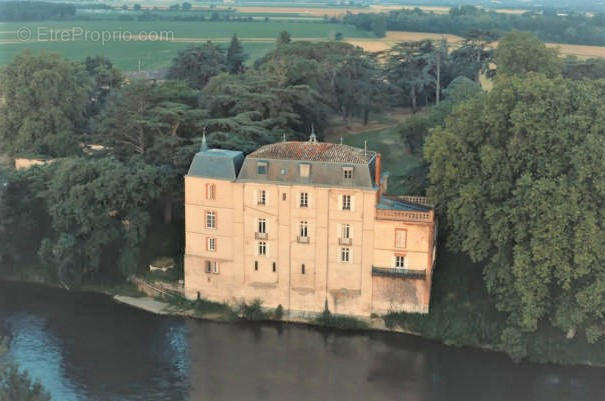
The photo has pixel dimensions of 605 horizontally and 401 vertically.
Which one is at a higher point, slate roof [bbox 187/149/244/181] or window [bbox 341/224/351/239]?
slate roof [bbox 187/149/244/181]

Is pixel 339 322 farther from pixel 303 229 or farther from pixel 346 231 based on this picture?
pixel 303 229

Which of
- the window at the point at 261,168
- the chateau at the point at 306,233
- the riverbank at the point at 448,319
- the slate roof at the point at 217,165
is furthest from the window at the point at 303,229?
the slate roof at the point at 217,165

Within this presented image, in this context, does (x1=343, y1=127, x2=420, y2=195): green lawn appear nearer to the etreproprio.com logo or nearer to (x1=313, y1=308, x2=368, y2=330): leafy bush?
(x1=313, y1=308, x2=368, y2=330): leafy bush

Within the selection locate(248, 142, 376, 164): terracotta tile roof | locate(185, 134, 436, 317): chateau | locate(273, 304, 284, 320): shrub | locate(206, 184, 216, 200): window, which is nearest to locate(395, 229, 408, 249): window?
locate(185, 134, 436, 317): chateau

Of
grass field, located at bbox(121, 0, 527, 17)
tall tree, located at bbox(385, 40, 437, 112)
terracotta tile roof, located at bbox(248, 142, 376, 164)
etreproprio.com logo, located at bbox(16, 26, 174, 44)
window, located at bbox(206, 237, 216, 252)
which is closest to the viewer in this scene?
terracotta tile roof, located at bbox(248, 142, 376, 164)

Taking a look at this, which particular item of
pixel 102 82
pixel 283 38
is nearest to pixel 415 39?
pixel 283 38

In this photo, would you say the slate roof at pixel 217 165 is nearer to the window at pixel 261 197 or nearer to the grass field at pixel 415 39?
the window at pixel 261 197
